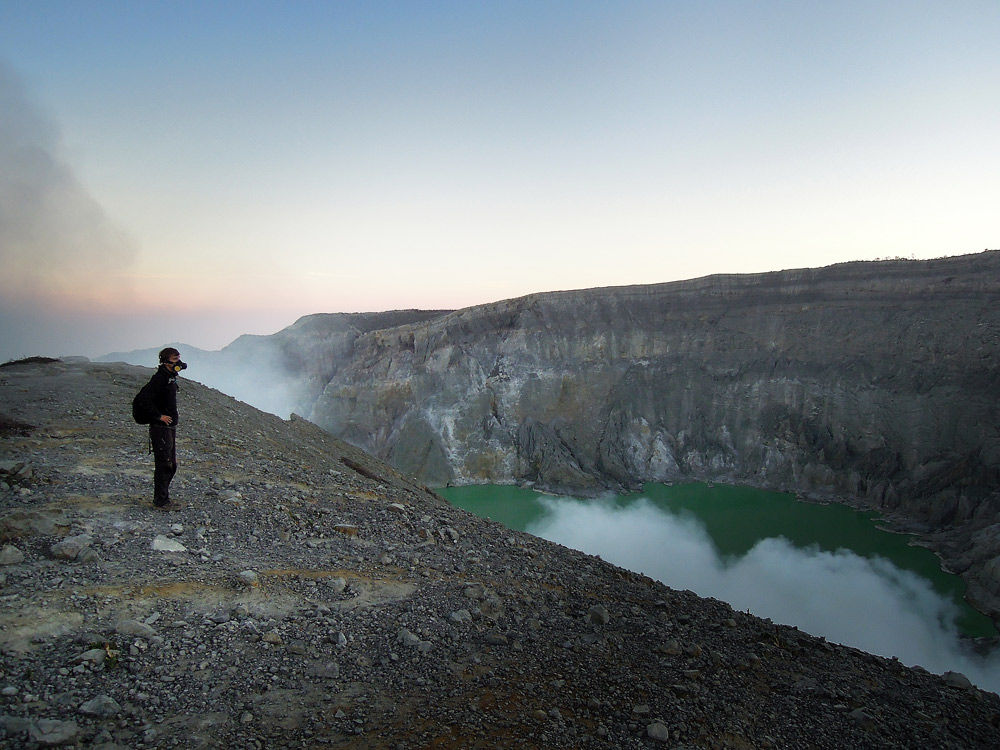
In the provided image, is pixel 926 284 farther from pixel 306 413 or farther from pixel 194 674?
pixel 306 413

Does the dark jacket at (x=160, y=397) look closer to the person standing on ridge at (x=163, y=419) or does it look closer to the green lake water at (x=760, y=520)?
the person standing on ridge at (x=163, y=419)

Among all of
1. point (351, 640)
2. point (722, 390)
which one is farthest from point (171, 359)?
point (722, 390)

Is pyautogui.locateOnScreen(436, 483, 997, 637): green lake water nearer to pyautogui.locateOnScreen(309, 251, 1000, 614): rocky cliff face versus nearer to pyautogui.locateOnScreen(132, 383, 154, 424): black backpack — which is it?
pyautogui.locateOnScreen(309, 251, 1000, 614): rocky cliff face

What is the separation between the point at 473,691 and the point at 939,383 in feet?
89.9

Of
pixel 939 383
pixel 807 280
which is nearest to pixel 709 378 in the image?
pixel 807 280

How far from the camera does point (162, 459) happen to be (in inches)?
202

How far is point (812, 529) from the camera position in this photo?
20719mm

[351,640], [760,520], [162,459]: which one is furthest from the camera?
[760,520]

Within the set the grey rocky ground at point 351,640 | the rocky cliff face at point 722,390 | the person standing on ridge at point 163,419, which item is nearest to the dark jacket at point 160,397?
the person standing on ridge at point 163,419

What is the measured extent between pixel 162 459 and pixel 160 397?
0.57 meters

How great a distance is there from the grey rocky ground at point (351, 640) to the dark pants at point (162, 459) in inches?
6.4

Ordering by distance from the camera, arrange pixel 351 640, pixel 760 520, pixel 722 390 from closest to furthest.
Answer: pixel 351 640 < pixel 760 520 < pixel 722 390

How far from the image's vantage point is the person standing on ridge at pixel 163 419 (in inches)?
199

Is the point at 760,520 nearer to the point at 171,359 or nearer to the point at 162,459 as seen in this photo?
the point at 162,459
